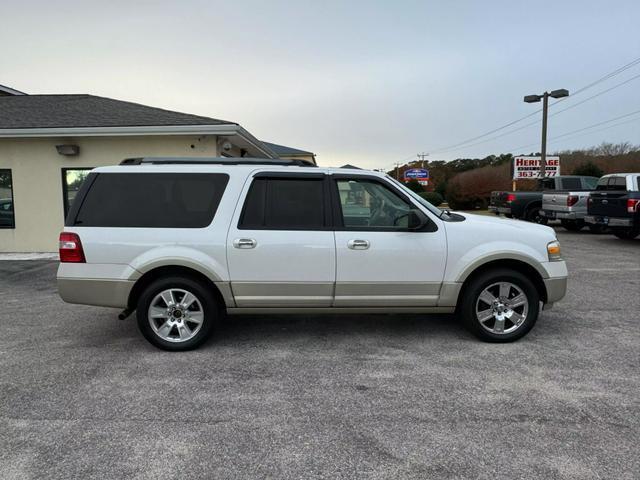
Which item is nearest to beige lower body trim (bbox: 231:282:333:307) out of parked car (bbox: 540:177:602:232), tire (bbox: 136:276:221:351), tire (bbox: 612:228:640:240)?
tire (bbox: 136:276:221:351)

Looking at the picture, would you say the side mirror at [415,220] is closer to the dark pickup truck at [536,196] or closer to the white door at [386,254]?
the white door at [386,254]

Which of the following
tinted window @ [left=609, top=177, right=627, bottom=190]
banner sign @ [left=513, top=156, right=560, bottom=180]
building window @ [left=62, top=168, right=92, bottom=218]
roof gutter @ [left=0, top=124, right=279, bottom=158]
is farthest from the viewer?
banner sign @ [left=513, top=156, right=560, bottom=180]

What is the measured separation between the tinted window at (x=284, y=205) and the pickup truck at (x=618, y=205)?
10.9 metres

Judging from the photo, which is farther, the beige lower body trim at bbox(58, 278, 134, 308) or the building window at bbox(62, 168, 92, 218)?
the building window at bbox(62, 168, 92, 218)

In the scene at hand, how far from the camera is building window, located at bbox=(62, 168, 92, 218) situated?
439 inches

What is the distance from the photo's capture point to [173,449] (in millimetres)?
2951

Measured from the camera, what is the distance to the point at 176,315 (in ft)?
15.3

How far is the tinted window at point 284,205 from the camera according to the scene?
4.66 metres

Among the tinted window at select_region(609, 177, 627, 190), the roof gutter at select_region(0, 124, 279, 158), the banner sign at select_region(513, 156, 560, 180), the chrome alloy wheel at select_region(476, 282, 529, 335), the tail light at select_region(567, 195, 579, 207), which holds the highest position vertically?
the banner sign at select_region(513, 156, 560, 180)

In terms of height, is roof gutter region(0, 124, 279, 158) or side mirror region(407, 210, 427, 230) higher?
roof gutter region(0, 124, 279, 158)

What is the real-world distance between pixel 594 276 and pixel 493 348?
5091mm

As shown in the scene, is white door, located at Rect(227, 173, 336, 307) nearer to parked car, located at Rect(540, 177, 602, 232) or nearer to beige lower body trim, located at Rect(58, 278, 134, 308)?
beige lower body trim, located at Rect(58, 278, 134, 308)

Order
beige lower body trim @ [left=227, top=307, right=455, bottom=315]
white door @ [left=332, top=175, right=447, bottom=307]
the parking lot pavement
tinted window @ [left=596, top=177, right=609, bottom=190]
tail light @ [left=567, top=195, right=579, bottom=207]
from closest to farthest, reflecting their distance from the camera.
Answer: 1. the parking lot pavement
2. white door @ [left=332, top=175, right=447, bottom=307]
3. beige lower body trim @ [left=227, top=307, right=455, bottom=315]
4. tinted window @ [left=596, top=177, right=609, bottom=190]
5. tail light @ [left=567, top=195, right=579, bottom=207]

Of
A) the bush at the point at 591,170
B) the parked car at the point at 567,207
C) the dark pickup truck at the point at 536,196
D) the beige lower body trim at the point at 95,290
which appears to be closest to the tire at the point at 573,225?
the parked car at the point at 567,207
